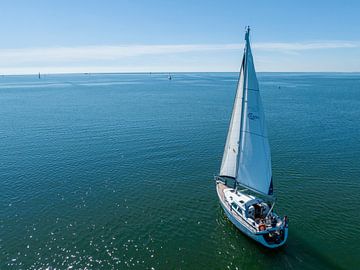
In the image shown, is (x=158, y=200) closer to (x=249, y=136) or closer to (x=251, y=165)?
(x=251, y=165)

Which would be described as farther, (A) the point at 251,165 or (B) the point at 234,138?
(B) the point at 234,138

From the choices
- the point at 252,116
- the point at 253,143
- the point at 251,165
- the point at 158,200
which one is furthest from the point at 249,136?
the point at 158,200

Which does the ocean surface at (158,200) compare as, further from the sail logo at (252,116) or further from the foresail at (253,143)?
the sail logo at (252,116)

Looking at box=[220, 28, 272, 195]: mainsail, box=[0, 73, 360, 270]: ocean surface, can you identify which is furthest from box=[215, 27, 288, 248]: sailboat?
box=[0, 73, 360, 270]: ocean surface

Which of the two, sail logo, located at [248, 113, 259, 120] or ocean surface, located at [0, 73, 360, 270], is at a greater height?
sail logo, located at [248, 113, 259, 120]

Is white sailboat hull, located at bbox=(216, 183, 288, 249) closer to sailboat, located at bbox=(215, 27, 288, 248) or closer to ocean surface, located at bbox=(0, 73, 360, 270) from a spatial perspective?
sailboat, located at bbox=(215, 27, 288, 248)

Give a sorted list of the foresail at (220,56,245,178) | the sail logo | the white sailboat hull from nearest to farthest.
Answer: the white sailboat hull < the sail logo < the foresail at (220,56,245,178)

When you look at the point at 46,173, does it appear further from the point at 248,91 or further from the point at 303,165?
the point at 303,165

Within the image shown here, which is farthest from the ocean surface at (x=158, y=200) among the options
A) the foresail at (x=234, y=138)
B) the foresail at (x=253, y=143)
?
the foresail at (x=253, y=143)
